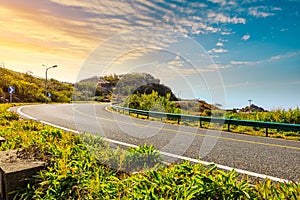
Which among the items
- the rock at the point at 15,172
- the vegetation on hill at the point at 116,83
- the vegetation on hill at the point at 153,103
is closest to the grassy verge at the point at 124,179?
the rock at the point at 15,172

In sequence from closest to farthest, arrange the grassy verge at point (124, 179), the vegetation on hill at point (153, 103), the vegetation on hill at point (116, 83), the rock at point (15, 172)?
the grassy verge at point (124, 179)
the rock at point (15, 172)
the vegetation on hill at point (116, 83)
the vegetation on hill at point (153, 103)

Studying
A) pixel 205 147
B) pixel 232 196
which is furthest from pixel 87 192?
pixel 205 147

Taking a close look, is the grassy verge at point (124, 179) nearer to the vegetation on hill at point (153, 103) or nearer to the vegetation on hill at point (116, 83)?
the vegetation on hill at point (116, 83)

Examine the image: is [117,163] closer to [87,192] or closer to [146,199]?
[87,192]

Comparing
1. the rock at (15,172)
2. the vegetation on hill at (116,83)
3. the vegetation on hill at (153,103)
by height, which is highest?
the vegetation on hill at (116,83)

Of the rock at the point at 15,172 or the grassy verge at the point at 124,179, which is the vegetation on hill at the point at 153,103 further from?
the rock at the point at 15,172

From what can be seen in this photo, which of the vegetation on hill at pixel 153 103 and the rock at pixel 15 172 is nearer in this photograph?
the rock at pixel 15 172

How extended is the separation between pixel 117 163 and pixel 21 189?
4.82 feet

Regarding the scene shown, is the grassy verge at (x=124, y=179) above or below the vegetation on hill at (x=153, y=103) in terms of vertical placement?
below

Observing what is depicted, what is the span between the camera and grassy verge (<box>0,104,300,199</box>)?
9.00 ft

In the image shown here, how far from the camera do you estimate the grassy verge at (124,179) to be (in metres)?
2.74

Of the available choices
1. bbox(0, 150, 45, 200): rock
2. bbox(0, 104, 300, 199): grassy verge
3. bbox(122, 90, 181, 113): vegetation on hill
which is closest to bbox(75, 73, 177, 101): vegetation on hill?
bbox(0, 104, 300, 199): grassy verge

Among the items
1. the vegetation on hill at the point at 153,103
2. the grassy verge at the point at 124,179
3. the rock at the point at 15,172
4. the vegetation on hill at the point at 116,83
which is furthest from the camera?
the vegetation on hill at the point at 153,103

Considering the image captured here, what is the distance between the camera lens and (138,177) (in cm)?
345
